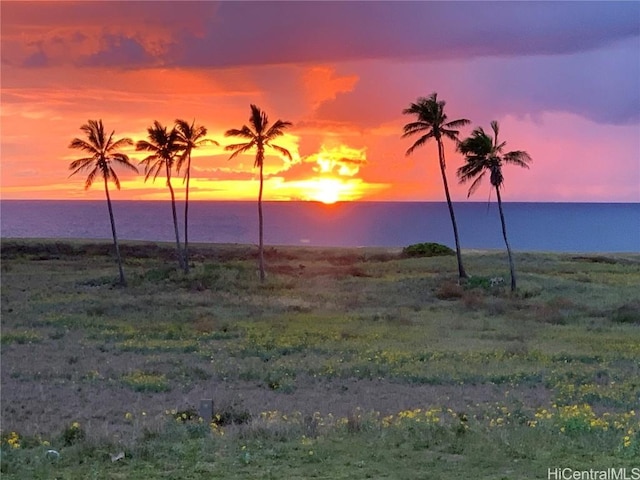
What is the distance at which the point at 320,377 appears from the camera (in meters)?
19.3

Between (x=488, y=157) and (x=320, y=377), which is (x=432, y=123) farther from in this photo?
(x=320, y=377)

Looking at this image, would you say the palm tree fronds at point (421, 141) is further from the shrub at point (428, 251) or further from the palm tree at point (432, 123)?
the shrub at point (428, 251)

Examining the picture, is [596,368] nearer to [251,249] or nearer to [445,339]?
[445,339]

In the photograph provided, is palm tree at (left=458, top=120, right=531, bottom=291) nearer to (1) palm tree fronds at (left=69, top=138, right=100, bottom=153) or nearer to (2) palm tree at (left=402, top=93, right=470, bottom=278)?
(2) palm tree at (left=402, top=93, right=470, bottom=278)

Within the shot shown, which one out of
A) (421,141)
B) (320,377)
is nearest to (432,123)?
(421,141)

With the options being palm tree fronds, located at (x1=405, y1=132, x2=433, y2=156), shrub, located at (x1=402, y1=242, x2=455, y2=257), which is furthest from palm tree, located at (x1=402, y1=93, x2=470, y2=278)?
shrub, located at (x1=402, y1=242, x2=455, y2=257)

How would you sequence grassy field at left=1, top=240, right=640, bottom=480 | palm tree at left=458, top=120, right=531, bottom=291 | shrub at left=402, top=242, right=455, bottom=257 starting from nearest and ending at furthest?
1. grassy field at left=1, top=240, right=640, bottom=480
2. palm tree at left=458, top=120, right=531, bottom=291
3. shrub at left=402, top=242, right=455, bottom=257

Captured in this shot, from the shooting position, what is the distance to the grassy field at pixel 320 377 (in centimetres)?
930

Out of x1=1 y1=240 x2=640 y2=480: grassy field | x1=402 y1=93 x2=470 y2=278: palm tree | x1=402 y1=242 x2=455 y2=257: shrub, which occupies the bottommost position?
x1=1 y1=240 x2=640 y2=480: grassy field

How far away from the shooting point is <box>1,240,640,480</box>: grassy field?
930 cm

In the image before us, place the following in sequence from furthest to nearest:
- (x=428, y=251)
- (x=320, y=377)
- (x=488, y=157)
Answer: (x=428, y=251) < (x=488, y=157) < (x=320, y=377)

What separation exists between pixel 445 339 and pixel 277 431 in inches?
659

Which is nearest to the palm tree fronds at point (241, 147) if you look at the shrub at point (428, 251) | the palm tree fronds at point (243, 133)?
the palm tree fronds at point (243, 133)

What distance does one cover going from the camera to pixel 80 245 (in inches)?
3556
